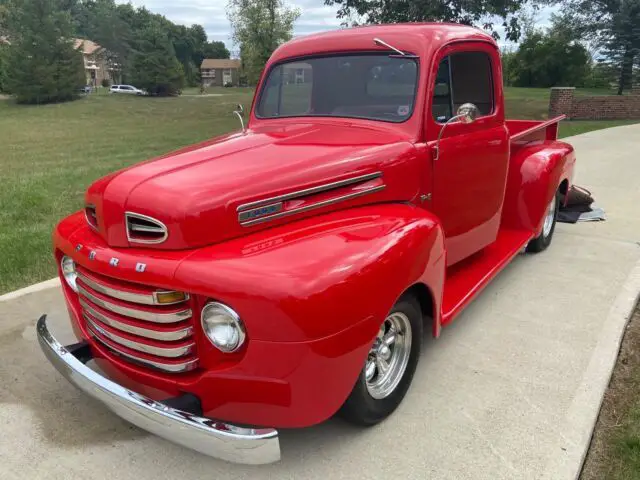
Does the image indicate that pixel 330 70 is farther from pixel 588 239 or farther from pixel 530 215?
pixel 588 239

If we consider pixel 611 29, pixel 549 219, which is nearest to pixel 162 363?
pixel 549 219

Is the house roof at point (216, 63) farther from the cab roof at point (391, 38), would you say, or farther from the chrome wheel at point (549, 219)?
the cab roof at point (391, 38)

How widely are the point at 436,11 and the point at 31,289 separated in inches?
539

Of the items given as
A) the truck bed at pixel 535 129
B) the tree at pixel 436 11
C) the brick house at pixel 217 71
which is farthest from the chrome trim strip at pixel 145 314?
the brick house at pixel 217 71

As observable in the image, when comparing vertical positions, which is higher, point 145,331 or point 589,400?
point 145,331

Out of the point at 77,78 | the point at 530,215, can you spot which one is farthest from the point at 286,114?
the point at 77,78

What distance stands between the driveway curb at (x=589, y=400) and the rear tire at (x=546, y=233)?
1.08 meters

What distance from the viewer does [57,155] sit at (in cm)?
1301

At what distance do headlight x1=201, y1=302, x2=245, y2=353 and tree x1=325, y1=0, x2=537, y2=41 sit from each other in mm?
14442

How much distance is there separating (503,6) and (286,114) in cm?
1442

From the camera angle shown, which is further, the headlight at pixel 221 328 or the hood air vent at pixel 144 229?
the hood air vent at pixel 144 229

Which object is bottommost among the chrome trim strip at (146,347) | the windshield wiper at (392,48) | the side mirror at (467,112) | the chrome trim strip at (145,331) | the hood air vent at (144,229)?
the chrome trim strip at (146,347)

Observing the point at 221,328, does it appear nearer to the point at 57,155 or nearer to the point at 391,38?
the point at 391,38

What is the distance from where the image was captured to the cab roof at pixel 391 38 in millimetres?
3465
